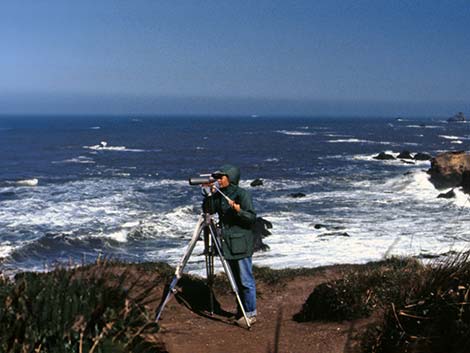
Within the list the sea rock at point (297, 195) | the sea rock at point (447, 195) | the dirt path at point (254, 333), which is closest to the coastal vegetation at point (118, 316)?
the dirt path at point (254, 333)

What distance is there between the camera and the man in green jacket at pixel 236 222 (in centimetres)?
690

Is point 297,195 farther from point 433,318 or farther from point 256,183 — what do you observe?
point 433,318

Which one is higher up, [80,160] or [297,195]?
[297,195]

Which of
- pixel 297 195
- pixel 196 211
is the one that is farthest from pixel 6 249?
pixel 297 195

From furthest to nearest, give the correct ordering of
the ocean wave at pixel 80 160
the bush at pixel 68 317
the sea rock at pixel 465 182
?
the ocean wave at pixel 80 160
the sea rock at pixel 465 182
the bush at pixel 68 317

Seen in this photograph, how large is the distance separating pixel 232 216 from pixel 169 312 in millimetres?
1897

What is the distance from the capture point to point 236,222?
701cm

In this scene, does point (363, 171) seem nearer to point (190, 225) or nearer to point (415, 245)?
point (190, 225)

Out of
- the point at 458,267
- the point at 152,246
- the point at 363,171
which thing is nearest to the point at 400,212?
the point at 152,246

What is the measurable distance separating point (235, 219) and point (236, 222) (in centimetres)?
4

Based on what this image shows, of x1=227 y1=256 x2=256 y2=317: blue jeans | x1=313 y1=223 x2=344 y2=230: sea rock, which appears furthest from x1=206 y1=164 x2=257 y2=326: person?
x1=313 y1=223 x2=344 y2=230: sea rock

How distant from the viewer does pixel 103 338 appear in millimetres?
3273

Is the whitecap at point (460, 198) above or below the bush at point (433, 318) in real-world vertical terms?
below

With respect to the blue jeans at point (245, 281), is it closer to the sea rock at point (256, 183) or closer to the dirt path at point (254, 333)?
the dirt path at point (254, 333)
